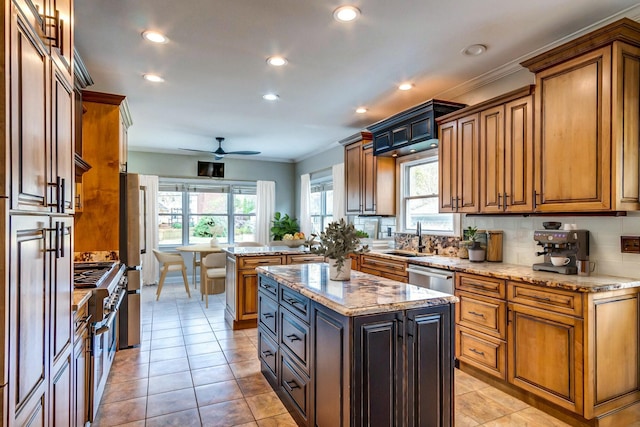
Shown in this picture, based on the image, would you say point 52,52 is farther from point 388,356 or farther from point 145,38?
point 388,356

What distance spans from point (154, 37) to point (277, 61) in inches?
38.4

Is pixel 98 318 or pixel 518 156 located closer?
pixel 98 318

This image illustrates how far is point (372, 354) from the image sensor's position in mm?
1782

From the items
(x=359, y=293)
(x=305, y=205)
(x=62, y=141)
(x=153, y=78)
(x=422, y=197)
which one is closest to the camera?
(x=62, y=141)

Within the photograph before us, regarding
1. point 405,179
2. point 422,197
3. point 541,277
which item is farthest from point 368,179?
point 541,277

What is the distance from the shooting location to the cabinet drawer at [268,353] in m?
2.73

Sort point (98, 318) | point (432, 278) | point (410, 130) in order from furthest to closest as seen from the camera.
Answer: point (410, 130) < point (432, 278) < point (98, 318)

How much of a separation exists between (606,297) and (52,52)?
3172 millimetres

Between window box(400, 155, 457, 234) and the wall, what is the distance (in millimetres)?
3787

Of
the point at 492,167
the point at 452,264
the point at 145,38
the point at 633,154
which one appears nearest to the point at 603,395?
the point at 452,264

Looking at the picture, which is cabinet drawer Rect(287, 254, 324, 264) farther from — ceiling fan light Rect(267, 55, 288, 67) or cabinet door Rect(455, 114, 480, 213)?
ceiling fan light Rect(267, 55, 288, 67)

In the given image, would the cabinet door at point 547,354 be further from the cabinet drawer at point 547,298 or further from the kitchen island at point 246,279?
the kitchen island at point 246,279

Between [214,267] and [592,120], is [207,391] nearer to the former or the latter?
[214,267]

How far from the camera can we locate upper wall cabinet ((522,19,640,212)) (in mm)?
2326
